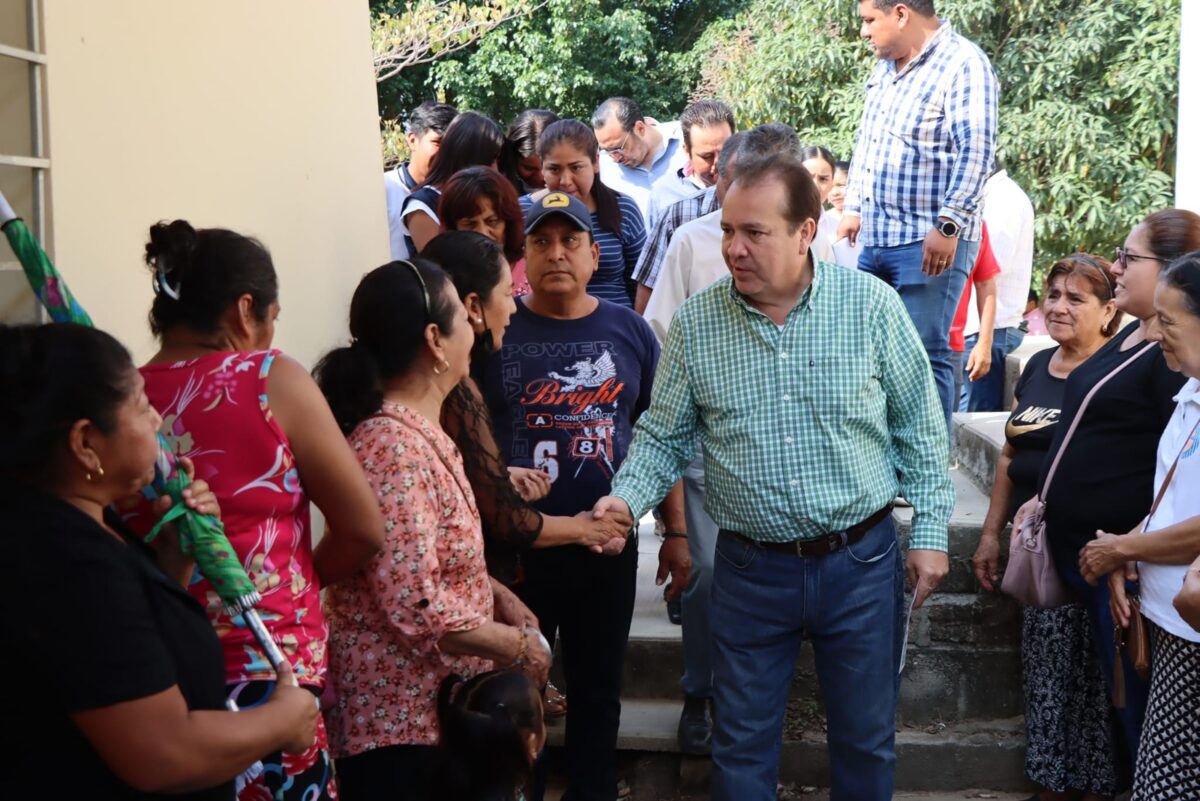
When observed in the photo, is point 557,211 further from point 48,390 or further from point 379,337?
point 48,390

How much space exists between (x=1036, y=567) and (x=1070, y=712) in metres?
0.64

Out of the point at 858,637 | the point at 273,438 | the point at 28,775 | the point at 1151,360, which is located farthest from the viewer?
the point at 1151,360

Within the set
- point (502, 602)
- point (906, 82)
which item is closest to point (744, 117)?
point (906, 82)

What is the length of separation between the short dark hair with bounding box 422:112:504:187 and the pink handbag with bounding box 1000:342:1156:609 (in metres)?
2.62

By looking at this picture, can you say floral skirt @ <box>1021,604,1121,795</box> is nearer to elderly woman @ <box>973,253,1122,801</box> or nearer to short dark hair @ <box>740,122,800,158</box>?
elderly woman @ <box>973,253,1122,801</box>

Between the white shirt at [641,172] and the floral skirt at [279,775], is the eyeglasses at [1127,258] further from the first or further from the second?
the white shirt at [641,172]

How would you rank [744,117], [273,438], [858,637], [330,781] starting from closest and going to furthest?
[273,438]
[330,781]
[858,637]
[744,117]

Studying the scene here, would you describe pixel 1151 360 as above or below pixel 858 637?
above

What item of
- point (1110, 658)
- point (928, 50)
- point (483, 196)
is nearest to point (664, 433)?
point (483, 196)

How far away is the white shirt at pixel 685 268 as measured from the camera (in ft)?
15.5

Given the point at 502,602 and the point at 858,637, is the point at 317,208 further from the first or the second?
the point at 858,637

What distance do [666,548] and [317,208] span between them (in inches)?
63.8

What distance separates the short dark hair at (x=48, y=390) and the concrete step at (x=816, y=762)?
10.9 ft

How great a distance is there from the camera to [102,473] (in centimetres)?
188
